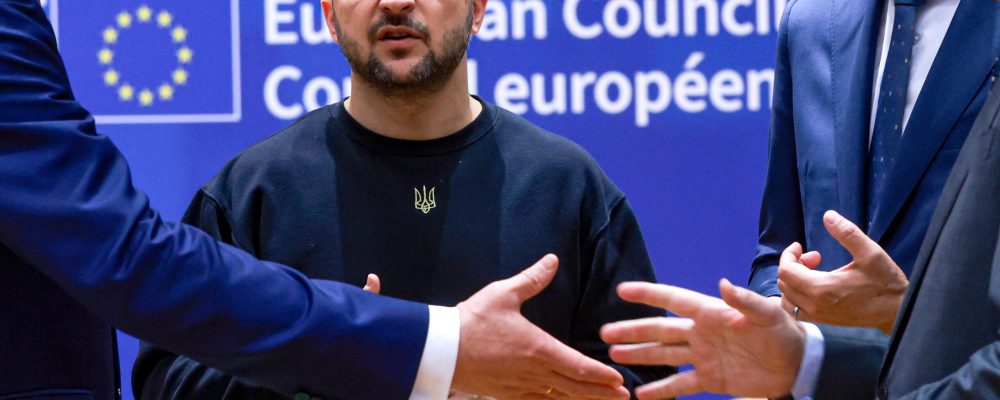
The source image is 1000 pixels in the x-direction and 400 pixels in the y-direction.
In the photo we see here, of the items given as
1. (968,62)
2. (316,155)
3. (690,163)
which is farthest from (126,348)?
(968,62)

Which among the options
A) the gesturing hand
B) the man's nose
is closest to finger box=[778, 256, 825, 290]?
the gesturing hand

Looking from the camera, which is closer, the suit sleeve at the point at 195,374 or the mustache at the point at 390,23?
the suit sleeve at the point at 195,374

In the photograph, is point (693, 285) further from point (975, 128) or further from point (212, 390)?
point (975, 128)

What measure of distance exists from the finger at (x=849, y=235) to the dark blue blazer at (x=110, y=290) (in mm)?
816

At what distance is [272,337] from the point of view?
2184 mm

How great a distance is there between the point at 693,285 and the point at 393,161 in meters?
1.63

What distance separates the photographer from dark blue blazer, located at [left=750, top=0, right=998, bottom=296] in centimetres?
276

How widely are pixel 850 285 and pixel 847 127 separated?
20.9 inches

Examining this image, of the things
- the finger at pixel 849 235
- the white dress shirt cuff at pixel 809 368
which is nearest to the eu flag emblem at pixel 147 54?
the finger at pixel 849 235

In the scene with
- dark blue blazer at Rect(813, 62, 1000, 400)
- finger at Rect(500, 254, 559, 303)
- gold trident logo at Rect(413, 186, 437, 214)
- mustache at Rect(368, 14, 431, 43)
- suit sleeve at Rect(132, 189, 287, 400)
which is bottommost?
suit sleeve at Rect(132, 189, 287, 400)

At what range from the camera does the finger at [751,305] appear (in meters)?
2.20

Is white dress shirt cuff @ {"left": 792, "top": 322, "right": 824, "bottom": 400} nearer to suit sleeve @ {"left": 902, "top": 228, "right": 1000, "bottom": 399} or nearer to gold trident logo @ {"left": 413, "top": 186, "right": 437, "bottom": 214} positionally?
suit sleeve @ {"left": 902, "top": 228, "right": 1000, "bottom": 399}

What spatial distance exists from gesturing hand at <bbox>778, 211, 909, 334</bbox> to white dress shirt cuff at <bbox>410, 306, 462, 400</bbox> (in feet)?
2.36

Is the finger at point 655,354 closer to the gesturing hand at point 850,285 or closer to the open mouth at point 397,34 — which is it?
the gesturing hand at point 850,285
